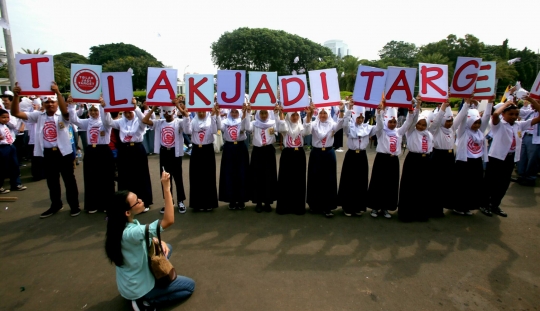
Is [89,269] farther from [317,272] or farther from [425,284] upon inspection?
[425,284]

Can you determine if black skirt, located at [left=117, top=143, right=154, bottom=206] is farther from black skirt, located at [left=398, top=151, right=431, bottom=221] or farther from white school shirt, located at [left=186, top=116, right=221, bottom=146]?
black skirt, located at [left=398, top=151, right=431, bottom=221]

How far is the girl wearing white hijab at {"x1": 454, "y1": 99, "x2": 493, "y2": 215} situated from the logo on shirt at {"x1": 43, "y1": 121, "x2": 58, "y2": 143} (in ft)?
23.4

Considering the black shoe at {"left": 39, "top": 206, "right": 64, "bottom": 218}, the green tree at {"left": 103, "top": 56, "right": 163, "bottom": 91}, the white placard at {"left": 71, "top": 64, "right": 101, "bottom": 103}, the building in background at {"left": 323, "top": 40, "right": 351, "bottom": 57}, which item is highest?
the building in background at {"left": 323, "top": 40, "right": 351, "bottom": 57}

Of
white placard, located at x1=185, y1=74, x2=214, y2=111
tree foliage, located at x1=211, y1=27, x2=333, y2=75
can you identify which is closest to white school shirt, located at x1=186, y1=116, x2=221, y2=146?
white placard, located at x1=185, y1=74, x2=214, y2=111

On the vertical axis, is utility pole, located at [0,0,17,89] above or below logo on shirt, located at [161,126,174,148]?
above

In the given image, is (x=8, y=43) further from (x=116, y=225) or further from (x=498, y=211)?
(x=498, y=211)

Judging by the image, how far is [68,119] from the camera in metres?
5.21

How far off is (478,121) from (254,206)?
4376 mm

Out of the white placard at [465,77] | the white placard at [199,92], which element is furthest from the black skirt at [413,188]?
the white placard at [199,92]

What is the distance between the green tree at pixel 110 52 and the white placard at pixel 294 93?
67.6 metres

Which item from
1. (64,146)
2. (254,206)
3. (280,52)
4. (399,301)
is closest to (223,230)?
(254,206)

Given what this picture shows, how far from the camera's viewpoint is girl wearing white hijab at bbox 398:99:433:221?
4930mm

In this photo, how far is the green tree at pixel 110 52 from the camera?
65.1 metres

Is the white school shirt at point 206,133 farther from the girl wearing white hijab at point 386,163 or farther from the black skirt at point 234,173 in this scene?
the girl wearing white hijab at point 386,163
